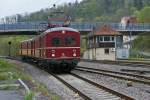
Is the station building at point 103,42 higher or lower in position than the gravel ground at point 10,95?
higher

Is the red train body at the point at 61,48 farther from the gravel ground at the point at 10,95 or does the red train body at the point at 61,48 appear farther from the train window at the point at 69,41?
the gravel ground at the point at 10,95

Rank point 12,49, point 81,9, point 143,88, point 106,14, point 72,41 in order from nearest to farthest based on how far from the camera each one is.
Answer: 1. point 143,88
2. point 72,41
3. point 12,49
4. point 81,9
5. point 106,14

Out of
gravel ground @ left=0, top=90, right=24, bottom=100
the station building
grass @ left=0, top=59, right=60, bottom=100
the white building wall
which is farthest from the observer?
the station building

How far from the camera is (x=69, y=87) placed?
70.0 ft

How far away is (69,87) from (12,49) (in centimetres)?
11066

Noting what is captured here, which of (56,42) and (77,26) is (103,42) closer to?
(77,26)

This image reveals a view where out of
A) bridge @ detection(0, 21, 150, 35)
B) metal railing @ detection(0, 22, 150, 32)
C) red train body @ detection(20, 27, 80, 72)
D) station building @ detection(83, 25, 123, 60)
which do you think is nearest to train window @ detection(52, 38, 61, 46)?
red train body @ detection(20, 27, 80, 72)

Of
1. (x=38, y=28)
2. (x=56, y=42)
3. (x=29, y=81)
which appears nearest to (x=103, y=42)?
(x=38, y=28)

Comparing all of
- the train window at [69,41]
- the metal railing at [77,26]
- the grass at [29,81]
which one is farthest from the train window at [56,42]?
the metal railing at [77,26]

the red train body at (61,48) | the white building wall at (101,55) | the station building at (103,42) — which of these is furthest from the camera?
the station building at (103,42)

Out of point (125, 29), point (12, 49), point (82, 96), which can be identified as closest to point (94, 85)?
point (82, 96)

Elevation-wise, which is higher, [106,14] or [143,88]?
[106,14]

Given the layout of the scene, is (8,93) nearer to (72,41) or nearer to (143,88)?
(143,88)

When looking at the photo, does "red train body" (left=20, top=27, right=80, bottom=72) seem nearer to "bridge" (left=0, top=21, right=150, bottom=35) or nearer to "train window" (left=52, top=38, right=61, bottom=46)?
"train window" (left=52, top=38, right=61, bottom=46)
